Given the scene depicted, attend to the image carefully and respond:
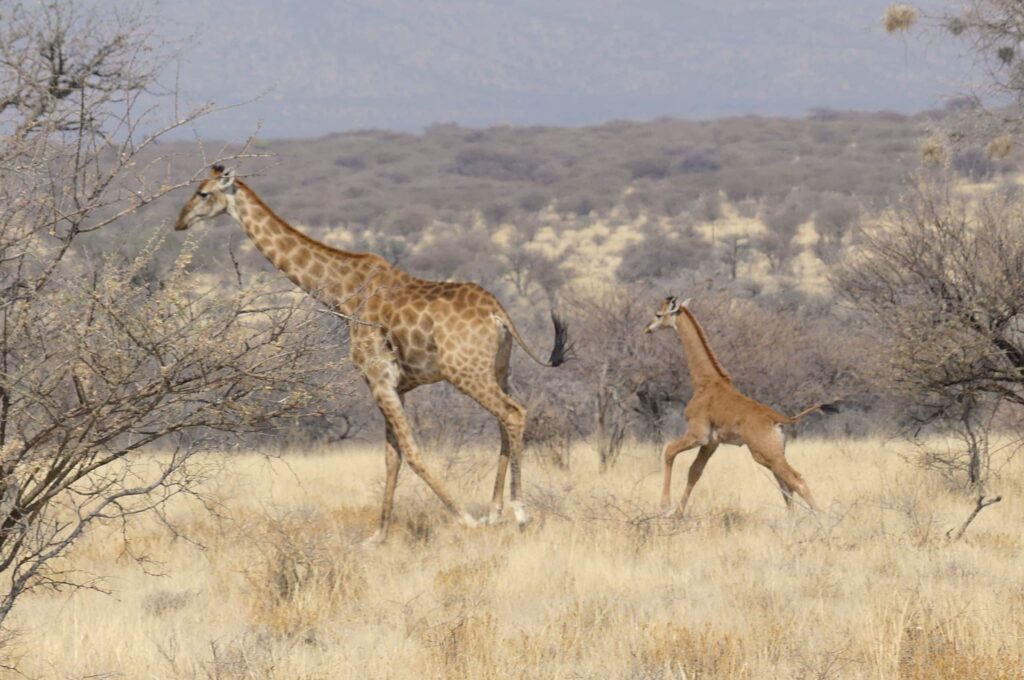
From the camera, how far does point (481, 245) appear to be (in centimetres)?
3925

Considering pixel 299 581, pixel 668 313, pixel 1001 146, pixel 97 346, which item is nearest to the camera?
pixel 97 346

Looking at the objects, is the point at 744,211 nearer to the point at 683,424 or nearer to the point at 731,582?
the point at 683,424

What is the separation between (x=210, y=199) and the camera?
29.5 feet

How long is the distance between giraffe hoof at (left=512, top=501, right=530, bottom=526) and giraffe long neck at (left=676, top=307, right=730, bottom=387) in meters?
1.61

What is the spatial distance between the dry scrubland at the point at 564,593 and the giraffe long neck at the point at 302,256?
5.78 feet

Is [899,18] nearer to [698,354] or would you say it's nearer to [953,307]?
[953,307]

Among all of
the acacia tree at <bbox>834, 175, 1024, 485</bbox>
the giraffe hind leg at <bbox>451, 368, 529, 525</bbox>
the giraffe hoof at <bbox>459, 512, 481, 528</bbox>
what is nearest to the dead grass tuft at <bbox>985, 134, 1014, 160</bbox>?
the acacia tree at <bbox>834, 175, 1024, 485</bbox>

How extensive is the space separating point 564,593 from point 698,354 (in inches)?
110

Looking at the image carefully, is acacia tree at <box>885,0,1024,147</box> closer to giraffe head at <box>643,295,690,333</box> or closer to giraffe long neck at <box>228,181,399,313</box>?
giraffe head at <box>643,295,690,333</box>

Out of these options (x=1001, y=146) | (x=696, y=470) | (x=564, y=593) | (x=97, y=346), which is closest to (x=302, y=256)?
(x=696, y=470)

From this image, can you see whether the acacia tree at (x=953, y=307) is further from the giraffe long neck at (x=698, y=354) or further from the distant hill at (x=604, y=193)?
the distant hill at (x=604, y=193)

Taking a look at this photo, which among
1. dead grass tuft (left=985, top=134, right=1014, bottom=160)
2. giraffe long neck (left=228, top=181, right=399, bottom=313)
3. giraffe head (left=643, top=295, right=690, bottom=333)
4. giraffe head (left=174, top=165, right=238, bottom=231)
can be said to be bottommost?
giraffe head (left=643, top=295, right=690, bottom=333)

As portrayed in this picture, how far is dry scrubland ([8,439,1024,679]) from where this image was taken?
5.83 m

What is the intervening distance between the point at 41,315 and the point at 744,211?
50.1 metres
